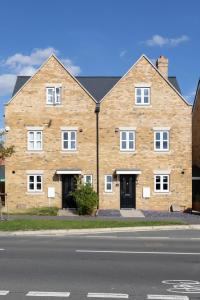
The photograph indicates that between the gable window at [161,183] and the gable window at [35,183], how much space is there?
310 inches

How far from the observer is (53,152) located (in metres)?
33.4

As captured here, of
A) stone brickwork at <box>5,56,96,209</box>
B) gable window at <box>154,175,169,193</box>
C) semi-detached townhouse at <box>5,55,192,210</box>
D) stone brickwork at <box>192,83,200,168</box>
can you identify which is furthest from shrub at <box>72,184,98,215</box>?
stone brickwork at <box>192,83,200,168</box>

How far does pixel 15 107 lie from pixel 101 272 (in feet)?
80.0

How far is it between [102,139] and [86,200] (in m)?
4.84

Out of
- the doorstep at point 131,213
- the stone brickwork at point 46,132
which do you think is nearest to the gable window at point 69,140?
the stone brickwork at point 46,132

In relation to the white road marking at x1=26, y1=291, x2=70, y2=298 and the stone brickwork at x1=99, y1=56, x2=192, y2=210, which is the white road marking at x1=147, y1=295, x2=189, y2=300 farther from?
the stone brickwork at x1=99, y1=56, x2=192, y2=210

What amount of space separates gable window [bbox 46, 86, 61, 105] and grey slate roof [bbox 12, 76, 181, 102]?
9.79 ft

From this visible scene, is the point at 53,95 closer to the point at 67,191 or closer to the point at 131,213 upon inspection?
the point at 67,191

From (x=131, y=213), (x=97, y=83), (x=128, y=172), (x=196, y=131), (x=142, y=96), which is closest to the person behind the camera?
(x=131, y=213)

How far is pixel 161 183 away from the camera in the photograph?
33281 mm

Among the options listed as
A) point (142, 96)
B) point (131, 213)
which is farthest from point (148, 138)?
point (131, 213)

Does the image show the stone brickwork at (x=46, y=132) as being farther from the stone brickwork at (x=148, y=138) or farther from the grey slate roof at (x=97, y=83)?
the grey slate roof at (x=97, y=83)

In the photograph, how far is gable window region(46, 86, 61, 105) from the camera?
33438mm

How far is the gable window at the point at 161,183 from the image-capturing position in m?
33.2
